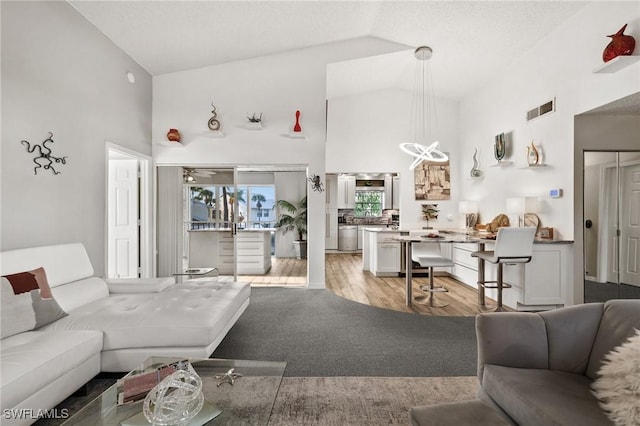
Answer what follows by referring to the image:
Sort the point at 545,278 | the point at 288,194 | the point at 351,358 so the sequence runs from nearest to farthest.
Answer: the point at 351,358
the point at 545,278
the point at 288,194

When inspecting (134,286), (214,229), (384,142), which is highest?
(384,142)

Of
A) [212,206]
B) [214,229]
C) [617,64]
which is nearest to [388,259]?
[214,229]

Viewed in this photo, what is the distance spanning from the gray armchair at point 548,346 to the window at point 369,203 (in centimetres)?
830

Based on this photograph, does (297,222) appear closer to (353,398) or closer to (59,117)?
(59,117)

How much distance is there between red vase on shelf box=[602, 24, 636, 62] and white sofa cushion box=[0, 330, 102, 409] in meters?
4.86

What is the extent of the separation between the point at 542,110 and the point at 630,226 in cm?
170

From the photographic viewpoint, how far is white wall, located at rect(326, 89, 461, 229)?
6602mm

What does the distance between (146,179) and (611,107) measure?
5.97 meters

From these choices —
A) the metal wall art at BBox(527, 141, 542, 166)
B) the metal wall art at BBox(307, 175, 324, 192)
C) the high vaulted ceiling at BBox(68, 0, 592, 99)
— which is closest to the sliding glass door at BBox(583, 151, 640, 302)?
the metal wall art at BBox(527, 141, 542, 166)

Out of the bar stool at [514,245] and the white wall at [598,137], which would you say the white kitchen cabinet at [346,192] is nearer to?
the bar stool at [514,245]

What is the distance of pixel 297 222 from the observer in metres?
8.86

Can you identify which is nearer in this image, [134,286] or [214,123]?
[134,286]

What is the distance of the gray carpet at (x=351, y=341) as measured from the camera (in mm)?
2525

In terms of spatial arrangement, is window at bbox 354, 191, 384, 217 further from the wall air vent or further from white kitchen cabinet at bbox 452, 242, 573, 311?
white kitchen cabinet at bbox 452, 242, 573, 311
